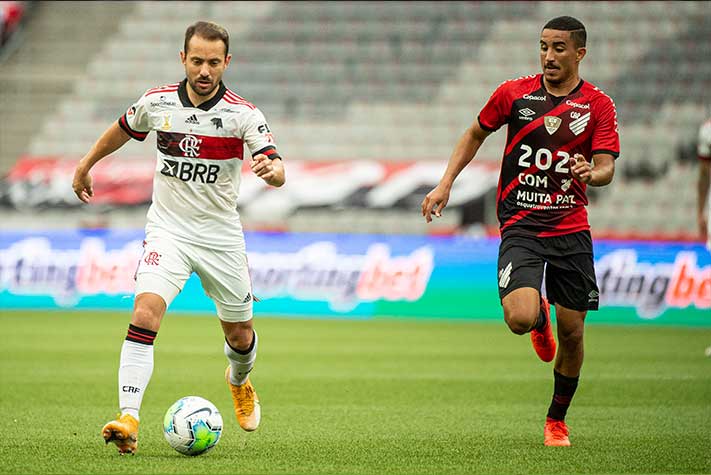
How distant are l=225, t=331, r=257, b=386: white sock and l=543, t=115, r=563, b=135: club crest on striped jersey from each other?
213 cm

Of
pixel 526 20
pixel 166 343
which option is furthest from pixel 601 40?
pixel 166 343

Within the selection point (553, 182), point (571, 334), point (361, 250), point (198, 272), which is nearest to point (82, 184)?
point (198, 272)

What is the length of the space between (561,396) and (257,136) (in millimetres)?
2401

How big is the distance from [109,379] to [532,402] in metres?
3.74

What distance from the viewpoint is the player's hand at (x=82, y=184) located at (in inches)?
266

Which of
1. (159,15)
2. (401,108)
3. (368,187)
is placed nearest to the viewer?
(368,187)

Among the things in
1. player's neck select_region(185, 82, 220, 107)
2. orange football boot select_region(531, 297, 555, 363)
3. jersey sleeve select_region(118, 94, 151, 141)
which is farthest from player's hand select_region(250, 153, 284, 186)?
orange football boot select_region(531, 297, 555, 363)

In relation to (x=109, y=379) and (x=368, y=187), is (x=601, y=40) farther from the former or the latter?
(x=109, y=379)

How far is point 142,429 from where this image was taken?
24.4 feet

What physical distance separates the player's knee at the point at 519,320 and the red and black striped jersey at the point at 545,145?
1.82 ft

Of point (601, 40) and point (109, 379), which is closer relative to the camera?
point (109, 379)

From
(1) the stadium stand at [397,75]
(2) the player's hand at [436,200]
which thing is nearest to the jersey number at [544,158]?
(2) the player's hand at [436,200]

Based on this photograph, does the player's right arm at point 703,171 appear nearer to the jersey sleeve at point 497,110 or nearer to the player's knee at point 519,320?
the jersey sleeve at point 497,110

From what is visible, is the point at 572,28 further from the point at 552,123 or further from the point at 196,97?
the point at 196,97
